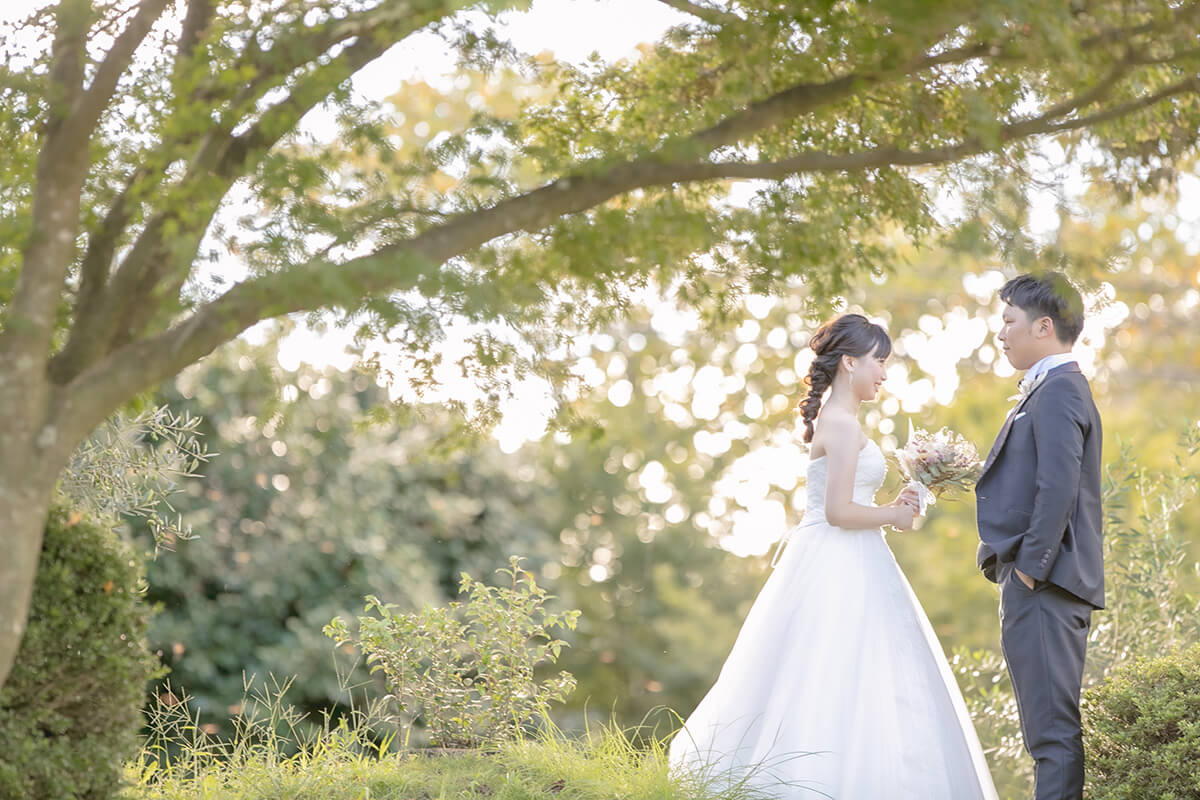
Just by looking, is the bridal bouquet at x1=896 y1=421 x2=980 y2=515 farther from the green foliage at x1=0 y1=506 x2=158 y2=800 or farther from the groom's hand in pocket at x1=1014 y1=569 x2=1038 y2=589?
the green foliage at x1=0 y1=506 x2=158 y2=800

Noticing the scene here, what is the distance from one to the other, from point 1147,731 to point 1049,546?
87 centimetres

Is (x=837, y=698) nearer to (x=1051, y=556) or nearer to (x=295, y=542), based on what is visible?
(x=1051, y=556)

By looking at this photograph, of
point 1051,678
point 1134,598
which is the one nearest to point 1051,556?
point 1051,678

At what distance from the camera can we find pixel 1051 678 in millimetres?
4242

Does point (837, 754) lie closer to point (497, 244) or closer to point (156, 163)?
point (497, 244)

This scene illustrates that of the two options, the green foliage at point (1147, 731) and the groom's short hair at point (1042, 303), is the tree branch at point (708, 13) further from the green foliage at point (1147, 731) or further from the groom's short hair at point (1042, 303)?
the green foliage at point (1147, 731)

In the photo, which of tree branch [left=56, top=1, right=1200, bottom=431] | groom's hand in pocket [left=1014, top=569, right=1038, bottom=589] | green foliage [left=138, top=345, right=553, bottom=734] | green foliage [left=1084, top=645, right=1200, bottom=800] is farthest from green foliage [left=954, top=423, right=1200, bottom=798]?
green foliage [left=138, top=345, right=553, bottom=734]

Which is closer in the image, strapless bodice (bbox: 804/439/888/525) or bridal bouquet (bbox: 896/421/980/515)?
bridal bouquet (bbox: 896/421/980/515)

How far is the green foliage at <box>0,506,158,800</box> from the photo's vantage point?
3.48m

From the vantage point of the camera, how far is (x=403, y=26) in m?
3.06

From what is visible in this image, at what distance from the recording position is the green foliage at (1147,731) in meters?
4.23

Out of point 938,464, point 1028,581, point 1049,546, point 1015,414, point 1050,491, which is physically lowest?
point 1028,581

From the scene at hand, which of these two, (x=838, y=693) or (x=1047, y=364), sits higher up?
(x=1047, y=364)

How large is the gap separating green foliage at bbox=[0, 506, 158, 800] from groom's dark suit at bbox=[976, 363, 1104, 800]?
Answer: 305 centimetres
